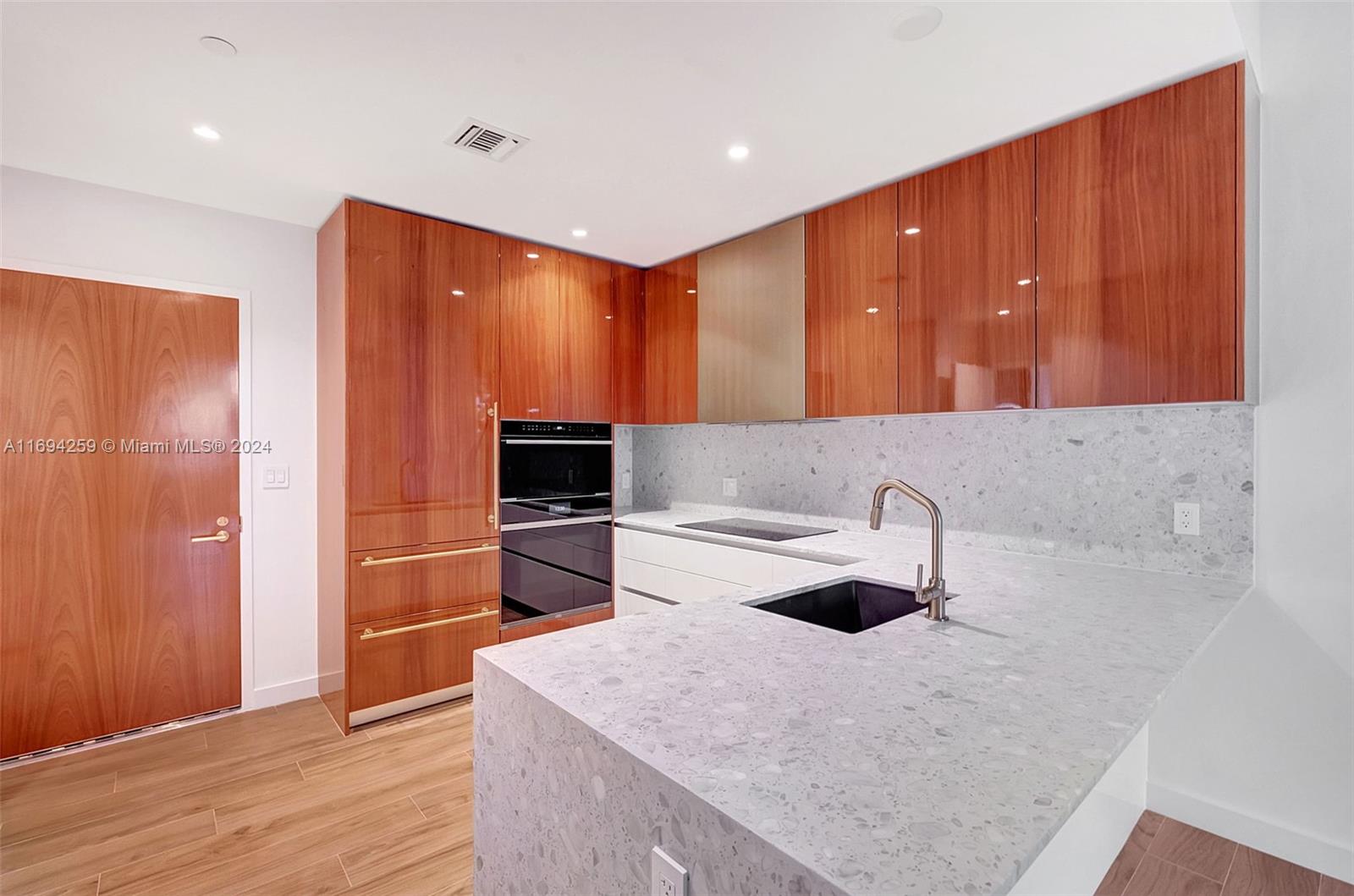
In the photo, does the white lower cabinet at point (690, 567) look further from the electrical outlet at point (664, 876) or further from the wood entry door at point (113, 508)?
the wood entry door at point (113, 508)

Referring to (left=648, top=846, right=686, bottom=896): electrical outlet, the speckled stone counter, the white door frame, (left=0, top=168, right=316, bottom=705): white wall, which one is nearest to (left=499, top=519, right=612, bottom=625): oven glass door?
(left=0, top=168, right=316, bottom=705): white wall

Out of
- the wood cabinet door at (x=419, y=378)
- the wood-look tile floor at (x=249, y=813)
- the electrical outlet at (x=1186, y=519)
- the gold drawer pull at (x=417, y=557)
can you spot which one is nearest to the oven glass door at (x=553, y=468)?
the wood cabinet door at (x=419, y=378)

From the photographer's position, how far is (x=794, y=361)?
9.53 feet

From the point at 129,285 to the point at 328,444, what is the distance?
3.42ft

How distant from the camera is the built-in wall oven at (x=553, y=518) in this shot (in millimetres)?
3217

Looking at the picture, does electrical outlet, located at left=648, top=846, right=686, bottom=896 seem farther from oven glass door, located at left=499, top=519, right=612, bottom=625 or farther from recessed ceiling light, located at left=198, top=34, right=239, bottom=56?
oven glass door, located at left=499, top=519, right=612, bottom=625

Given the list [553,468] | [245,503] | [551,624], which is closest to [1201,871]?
[551,624]

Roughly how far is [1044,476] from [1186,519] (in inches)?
17.6

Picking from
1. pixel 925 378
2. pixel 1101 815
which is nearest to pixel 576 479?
pixel 925 378

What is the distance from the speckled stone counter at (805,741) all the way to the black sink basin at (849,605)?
0.60ft

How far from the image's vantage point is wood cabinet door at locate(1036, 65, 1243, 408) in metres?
1.75

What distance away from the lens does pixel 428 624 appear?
2.93m

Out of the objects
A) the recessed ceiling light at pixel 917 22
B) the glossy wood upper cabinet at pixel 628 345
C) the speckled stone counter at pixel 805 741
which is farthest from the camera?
the glossy wood upper cabinet at pixel 628 345

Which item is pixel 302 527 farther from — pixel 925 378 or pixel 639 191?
pixel 925 378
